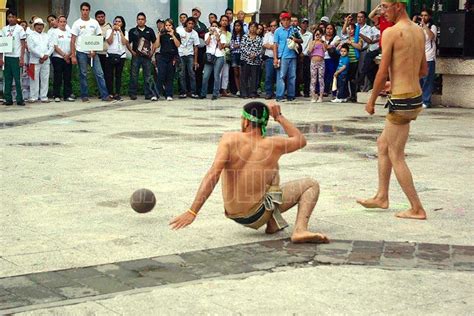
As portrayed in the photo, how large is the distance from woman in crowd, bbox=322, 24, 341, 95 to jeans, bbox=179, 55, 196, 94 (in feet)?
9.73

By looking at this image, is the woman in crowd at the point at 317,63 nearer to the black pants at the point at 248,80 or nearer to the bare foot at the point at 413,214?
the black pants at the point at 248,80

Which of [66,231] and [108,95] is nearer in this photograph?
[66,231]

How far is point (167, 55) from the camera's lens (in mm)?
21109

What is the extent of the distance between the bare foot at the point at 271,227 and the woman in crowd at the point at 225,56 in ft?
47.1

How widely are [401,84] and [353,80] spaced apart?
12.9m

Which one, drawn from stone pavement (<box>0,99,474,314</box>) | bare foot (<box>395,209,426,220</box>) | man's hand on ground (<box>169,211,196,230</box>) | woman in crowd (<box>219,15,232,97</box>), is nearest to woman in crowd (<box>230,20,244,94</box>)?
woman in crowd (<box>219,15,232,97</box>)

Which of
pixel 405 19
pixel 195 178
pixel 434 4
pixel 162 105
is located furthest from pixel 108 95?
pixel 405 19

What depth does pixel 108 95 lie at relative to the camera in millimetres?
20922

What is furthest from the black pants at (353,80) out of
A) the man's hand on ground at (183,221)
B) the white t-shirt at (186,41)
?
the man's hand on ground at (183,221)

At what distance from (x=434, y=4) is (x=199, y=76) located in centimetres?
554

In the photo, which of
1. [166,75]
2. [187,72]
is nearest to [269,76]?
[187,72]

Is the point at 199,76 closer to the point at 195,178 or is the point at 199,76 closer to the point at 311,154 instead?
the point at 311,154

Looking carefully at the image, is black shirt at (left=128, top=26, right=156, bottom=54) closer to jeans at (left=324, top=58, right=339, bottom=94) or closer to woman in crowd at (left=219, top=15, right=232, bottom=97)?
woman in crowd at (left=219, top=15, right=232, bottom=97)

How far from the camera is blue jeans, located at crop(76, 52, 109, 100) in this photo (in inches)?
798
